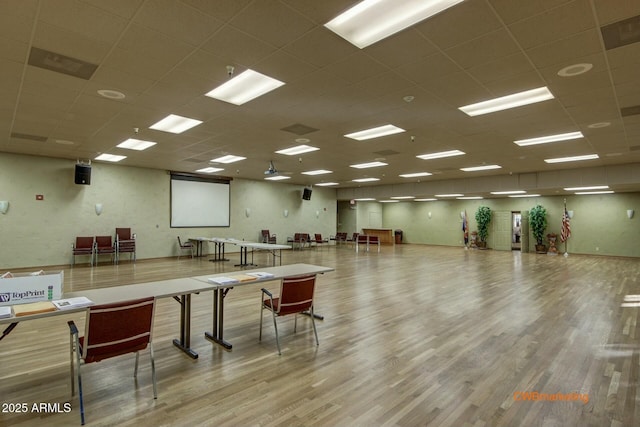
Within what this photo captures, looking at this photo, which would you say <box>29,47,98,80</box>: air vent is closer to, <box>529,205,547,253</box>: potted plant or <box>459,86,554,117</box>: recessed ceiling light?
<box>459,86,554,117</box>: recessed ceiling light

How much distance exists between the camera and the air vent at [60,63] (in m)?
3.47

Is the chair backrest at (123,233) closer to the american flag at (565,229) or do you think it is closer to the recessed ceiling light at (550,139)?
the recessed ceiling light at (550,139)

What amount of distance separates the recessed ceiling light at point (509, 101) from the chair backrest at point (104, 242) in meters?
10.6

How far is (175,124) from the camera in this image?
6219mm

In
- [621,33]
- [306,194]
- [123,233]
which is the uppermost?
[621,33]

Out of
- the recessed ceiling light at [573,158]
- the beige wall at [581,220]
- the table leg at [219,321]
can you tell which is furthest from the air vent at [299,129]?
the beige wall at [581,220]

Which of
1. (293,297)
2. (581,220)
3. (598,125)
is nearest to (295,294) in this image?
(293,297)

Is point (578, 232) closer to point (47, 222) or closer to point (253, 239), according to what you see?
point (253, 239)

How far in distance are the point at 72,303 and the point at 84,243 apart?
8963 millimetres

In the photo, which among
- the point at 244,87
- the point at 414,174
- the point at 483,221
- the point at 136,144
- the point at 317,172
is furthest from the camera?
the point at 483,221

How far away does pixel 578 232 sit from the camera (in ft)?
47.6

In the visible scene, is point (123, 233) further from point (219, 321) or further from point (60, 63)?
point (219, 321)

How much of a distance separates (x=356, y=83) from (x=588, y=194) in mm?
15166

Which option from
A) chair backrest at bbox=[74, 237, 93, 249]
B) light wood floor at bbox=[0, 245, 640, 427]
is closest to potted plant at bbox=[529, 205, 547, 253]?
light wood floor at bbox=[0, 245, 640, 427]
